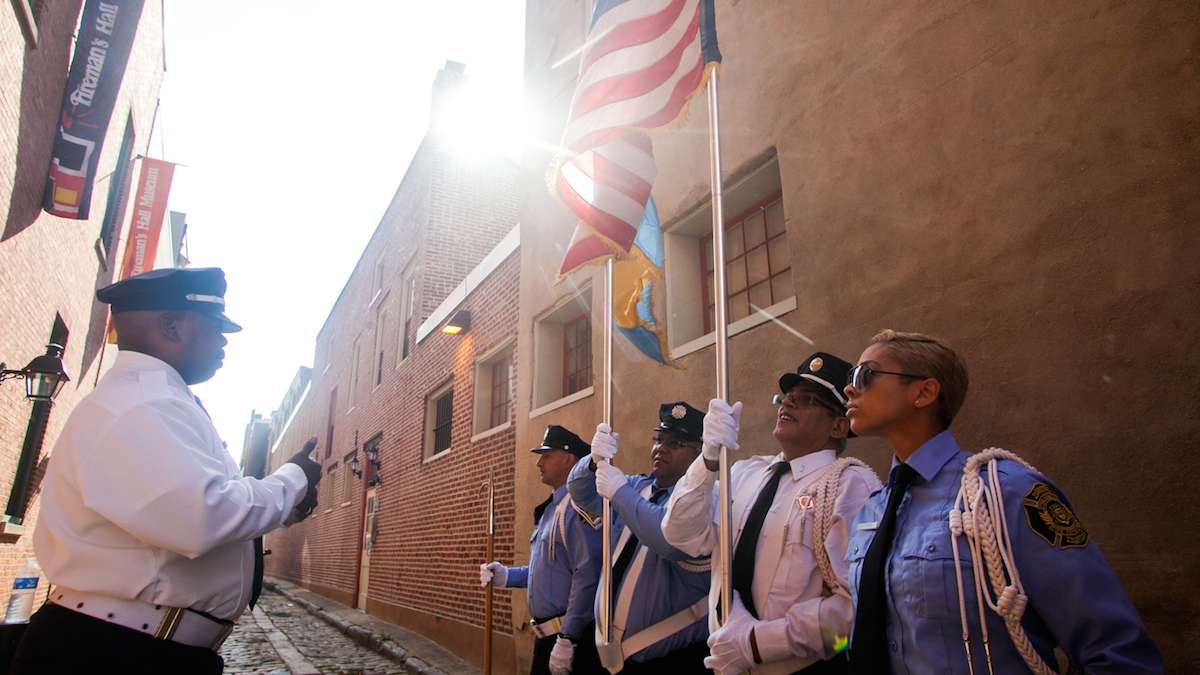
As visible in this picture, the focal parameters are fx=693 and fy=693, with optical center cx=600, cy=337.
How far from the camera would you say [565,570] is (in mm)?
4699

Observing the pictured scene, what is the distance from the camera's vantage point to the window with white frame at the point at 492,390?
9.85 m

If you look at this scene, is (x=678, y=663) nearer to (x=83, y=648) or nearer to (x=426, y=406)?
(x=83, y=648)

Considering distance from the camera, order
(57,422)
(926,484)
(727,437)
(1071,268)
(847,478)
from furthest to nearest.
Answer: (57,422) → (1071,268) → (727,437) → (847,478) → (926,484)

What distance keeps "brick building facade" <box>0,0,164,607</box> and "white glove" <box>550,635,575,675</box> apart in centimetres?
610

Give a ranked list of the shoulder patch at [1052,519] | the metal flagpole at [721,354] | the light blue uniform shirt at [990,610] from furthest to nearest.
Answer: the metal flagpole at [721,354] → the shoulder patch at [1052,519] → the light blue uniform shirt at [990,610]

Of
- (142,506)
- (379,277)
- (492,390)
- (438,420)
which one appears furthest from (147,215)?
(142,506)

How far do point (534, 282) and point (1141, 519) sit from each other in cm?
662

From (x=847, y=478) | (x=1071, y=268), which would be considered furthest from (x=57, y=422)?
(x=1071, y=268)

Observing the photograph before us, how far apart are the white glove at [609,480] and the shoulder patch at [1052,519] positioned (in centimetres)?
197

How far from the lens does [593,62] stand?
4402 millimetres

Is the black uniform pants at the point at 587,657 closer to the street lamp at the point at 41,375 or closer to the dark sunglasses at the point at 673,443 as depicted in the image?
the dark sunglasses at the point at 673,443

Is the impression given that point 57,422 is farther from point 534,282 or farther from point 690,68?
point 690,68

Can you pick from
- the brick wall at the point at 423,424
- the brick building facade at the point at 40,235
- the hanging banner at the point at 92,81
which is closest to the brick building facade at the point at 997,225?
the brick wall at the point at 423,424

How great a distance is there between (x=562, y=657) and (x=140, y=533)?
2.58m
